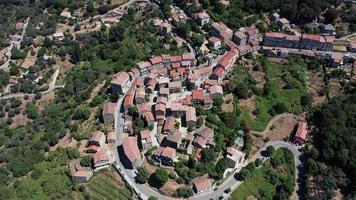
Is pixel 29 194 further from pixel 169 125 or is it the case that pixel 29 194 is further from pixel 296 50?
pixel 296 50

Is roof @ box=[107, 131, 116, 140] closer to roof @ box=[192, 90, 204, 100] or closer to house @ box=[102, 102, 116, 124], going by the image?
house @ box=[102, 102, 116, 124]

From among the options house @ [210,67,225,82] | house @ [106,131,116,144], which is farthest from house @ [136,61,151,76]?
house @ [106,131,116,144]

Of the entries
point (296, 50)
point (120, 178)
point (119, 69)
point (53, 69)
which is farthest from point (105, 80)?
point (296, 50)

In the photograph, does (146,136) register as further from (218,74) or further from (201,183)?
(218,74)

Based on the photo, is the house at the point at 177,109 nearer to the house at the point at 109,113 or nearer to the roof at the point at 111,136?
the house at the point at 109,113

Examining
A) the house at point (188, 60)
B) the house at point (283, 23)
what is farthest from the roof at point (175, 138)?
the house at point (283, 23)

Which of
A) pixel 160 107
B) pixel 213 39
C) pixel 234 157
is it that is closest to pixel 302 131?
pixel 234 157
